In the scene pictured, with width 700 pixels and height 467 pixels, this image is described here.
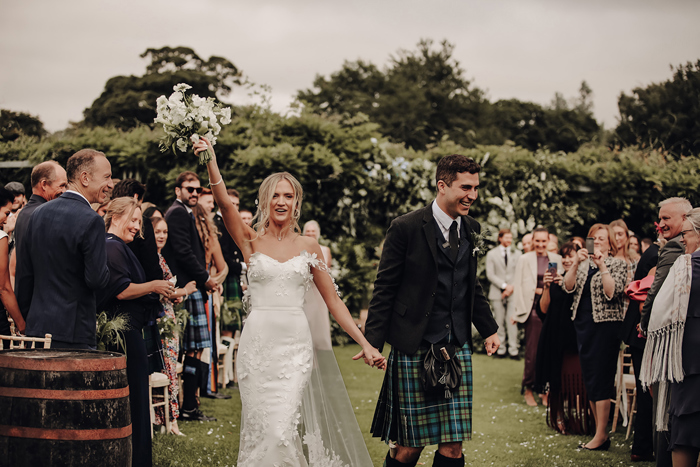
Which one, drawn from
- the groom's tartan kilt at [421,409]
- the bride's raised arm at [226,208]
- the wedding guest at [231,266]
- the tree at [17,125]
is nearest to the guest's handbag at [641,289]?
the groom's tartan kilt at [421,409]

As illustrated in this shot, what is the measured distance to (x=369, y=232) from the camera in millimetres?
13461

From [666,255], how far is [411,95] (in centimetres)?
3697

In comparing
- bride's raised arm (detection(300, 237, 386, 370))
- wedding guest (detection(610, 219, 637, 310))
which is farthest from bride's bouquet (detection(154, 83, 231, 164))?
wedding guest (detection(610, 219, 637, 310))

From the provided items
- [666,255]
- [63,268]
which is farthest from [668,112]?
[63,268]

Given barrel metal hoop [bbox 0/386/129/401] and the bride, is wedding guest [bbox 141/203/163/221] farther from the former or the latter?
barrel metal hoop [bbox 0/386/129/401]

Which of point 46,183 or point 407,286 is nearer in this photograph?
point 407,286

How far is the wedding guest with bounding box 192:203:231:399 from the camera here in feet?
24.3

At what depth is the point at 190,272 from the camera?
6.77m

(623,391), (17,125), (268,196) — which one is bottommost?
(623,391)

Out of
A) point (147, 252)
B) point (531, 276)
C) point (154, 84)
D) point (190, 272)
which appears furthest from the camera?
point (154, 84)

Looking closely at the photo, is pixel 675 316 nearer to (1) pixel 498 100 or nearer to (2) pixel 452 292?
(2) pixel 452 292

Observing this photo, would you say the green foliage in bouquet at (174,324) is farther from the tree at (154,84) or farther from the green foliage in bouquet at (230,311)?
the tree at (154,84)

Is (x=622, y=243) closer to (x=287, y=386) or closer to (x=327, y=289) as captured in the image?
(x=327, y=289)

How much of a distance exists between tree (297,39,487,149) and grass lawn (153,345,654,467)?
96.1 feet
